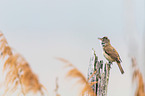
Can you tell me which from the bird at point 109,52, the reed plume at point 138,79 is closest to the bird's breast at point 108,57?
the bird at point 109,52

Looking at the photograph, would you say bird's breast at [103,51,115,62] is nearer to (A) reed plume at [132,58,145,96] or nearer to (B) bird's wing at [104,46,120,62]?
(B) bird's wing at [104,46,120,62]

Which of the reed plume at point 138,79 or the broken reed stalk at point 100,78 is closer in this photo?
the reed plume at point 138,79

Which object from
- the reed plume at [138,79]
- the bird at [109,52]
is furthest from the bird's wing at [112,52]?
the reed plume at [138,79]

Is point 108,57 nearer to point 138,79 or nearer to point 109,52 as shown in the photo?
point 109,52

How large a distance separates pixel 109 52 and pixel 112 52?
22 millimetres

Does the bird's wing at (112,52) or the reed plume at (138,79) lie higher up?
the bird's wing at (112,52)

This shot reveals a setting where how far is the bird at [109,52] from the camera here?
1.79 meters

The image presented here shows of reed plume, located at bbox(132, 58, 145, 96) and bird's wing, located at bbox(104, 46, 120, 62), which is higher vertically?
bird's wing, located at bbox(104, 46, 120, 62)

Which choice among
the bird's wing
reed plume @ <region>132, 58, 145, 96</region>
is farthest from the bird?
reed plume @ <region>132, 58, 145, 96</region>

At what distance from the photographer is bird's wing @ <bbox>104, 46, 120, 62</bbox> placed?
1799mm

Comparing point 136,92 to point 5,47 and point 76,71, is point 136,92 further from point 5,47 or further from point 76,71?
point 5,47

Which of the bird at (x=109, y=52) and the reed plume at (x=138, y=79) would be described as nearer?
the reed plume at (x=138, y=79)

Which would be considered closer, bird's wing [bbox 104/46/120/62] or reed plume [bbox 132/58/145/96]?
reed plume [bbox 132/58/145/96]

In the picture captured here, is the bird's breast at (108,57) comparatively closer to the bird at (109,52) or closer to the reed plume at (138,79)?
the bird at (109,52)
